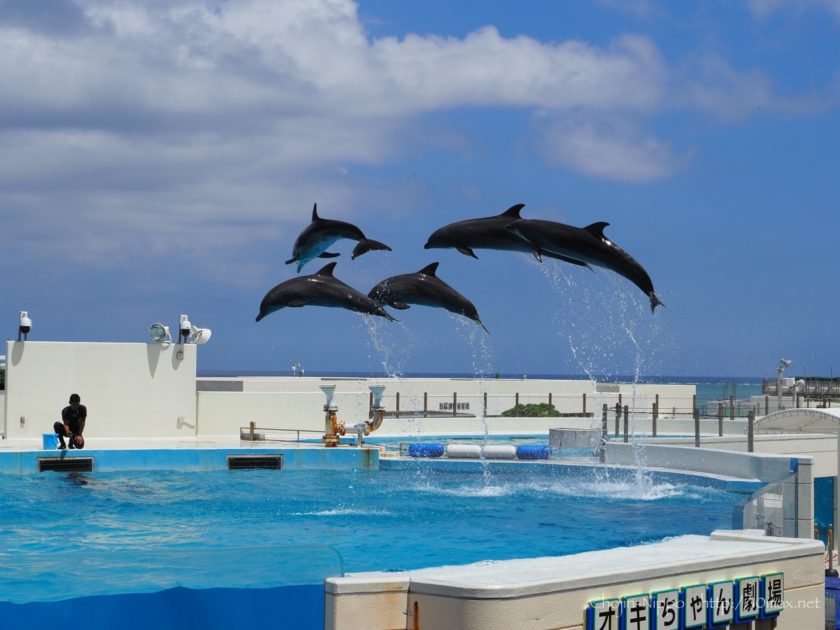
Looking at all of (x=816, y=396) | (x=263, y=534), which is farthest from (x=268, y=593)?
(x=816, y=396)

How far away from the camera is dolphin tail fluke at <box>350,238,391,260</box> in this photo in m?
12.7

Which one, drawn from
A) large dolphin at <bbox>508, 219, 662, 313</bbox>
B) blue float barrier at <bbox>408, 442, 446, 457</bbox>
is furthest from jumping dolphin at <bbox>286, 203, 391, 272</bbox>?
blue float barrier at <bbox>408, 442, 446, 457</bbox>

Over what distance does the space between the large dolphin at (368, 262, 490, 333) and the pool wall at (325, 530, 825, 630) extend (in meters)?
5.85

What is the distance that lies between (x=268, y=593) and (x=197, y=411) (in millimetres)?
15422

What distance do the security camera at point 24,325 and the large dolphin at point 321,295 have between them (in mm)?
7912

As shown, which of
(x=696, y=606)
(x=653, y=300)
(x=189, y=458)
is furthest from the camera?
(x=189, y=458)

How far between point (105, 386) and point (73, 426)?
2719 mm

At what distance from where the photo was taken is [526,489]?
51.5ft

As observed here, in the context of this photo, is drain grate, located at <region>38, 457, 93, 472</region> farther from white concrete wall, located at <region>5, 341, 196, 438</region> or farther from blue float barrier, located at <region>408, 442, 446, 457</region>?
blue float barrier, located at <region>408, 442, 446, 457</region>

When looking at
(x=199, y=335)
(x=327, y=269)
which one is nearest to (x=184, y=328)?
(x=199, y=335)

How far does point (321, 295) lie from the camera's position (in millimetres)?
13133

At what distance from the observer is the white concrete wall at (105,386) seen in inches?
771

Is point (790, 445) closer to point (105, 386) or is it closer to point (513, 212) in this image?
point (513, 212)

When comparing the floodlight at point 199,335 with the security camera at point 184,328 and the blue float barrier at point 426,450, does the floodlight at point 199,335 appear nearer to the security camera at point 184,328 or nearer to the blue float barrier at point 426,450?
the security camera at point 184,328
